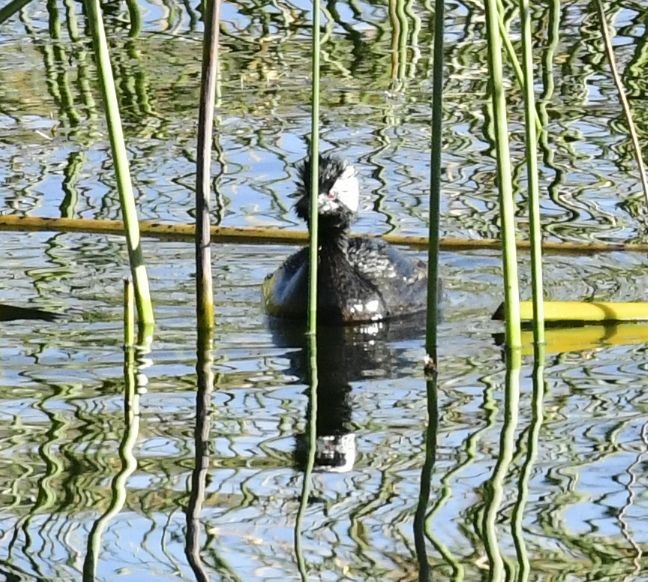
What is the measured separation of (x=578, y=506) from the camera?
539cm

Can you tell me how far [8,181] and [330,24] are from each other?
14.6 feet

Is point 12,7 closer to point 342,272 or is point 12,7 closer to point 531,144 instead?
point 531,144

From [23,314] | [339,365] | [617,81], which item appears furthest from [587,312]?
[23,314]

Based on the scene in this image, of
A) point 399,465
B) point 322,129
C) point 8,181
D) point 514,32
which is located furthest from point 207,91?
point 514,32

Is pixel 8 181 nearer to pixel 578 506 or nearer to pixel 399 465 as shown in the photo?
pixel 399 465

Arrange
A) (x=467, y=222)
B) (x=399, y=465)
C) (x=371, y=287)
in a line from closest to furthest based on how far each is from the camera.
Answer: (x=399, y=465)
(x=371, y=287)
(x=467, y=222)

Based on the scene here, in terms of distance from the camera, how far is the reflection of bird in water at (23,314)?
8.25m

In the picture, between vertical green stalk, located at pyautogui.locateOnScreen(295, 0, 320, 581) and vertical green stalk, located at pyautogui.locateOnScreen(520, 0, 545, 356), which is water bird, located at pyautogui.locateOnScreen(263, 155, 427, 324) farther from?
vertical green stalk, located at pyautogui.locateOnScreen(520, 0, 545, 356)

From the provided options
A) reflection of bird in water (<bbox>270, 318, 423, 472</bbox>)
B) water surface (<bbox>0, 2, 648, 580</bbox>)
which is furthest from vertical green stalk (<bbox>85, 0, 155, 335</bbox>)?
reflection of bird in water (<bbox>270, 318, 423, 472</bbox>)

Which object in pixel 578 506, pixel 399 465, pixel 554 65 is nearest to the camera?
pixel 578 506

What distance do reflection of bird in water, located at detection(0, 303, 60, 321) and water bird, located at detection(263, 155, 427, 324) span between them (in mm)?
1096

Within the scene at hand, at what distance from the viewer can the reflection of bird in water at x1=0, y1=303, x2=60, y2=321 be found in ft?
27.1

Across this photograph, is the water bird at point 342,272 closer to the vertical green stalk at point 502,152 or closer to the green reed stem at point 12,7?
the vertical green stalk at point 502,152

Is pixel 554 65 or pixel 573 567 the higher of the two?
pixel 554 65
